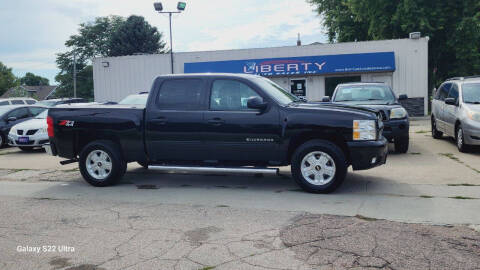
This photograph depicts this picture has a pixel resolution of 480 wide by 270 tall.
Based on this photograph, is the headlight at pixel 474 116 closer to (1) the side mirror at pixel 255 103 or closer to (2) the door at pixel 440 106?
(2) the door at pixel 440 106

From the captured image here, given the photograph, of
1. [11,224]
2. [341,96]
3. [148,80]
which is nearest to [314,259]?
[11,224]

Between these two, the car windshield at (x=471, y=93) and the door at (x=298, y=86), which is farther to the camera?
the door at (x=298, y=86)

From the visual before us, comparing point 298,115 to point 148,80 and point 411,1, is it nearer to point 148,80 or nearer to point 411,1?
point 148,80

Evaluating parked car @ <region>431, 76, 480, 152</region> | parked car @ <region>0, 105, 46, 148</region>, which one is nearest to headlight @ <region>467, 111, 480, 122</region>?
parked car @ <region>431, 76, 480, 152</region>

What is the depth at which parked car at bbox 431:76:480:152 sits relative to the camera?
32.1 ft

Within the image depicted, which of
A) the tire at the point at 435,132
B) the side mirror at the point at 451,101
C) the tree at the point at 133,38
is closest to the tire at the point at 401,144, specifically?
the side mirror at the point at 451,101

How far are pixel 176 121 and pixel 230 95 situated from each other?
0.96m

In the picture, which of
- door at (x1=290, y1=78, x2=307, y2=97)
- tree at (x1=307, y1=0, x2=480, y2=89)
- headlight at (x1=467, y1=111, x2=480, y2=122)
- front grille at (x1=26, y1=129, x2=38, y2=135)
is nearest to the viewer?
headlight at (x1=467, y1=111, x2=480, y2=122)

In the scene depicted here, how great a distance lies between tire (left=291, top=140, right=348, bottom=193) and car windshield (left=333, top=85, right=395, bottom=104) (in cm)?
471

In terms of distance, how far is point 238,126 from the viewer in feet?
22.6

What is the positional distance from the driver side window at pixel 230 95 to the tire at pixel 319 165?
1147 mm

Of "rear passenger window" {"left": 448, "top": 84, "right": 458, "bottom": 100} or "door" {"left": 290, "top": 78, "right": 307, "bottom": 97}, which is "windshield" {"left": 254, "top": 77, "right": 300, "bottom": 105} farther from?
"door" {"left": 290, "top": 78, "right": 307, "bottom": 97}

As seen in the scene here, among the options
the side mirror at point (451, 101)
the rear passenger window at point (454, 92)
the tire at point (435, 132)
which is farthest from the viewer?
the tire at point (435, 132)

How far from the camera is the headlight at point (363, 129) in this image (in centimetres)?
652
